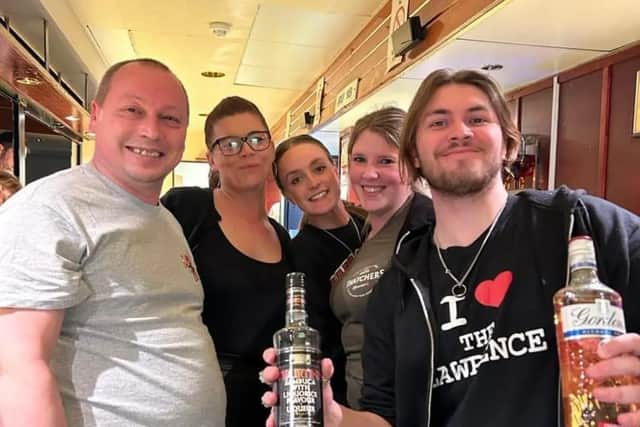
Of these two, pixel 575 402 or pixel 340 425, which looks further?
pixel 340 425

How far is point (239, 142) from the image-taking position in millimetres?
1824

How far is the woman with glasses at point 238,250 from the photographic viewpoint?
1694mm

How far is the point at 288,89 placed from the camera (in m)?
6.17

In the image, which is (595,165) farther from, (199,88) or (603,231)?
(199,88)

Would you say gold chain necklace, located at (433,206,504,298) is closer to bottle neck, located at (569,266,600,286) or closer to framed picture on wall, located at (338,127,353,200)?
bottle neck, located at (569,266,600,286)

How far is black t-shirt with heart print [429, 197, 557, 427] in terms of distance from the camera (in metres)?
1.09

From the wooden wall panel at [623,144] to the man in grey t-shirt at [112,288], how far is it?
68.4 inches

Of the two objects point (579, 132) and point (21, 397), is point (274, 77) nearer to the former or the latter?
point (579, 132)

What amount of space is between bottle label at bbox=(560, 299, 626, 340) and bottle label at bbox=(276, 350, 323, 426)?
1.29 ft

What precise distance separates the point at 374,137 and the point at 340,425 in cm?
89

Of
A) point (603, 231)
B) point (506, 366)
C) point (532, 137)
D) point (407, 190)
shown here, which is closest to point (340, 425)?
point (506, 366)

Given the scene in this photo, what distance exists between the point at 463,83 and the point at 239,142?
29.1 inches

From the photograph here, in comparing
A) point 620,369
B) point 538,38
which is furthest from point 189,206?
point 538,38

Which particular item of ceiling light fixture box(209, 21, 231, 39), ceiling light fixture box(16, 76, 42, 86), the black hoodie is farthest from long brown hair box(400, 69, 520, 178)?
ceiling light fixture box(16, 76, 42, 86)
